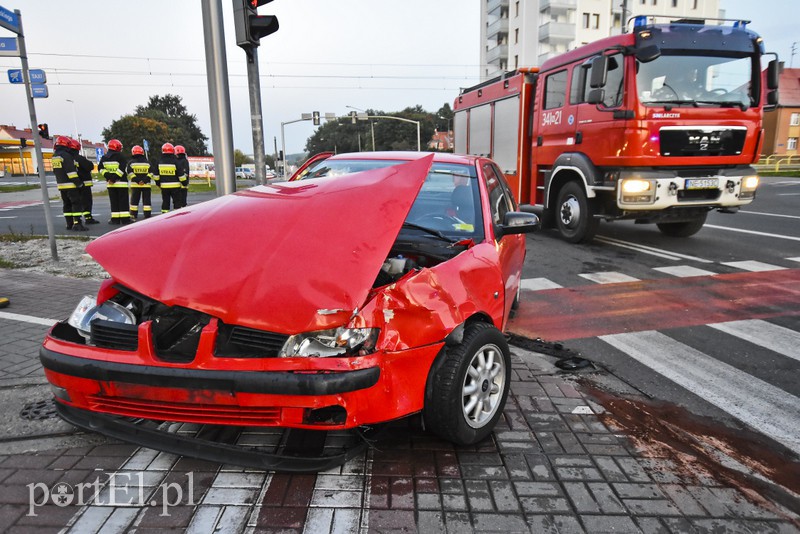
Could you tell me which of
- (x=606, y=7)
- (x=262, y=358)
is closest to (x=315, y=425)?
(x=262, y=358)

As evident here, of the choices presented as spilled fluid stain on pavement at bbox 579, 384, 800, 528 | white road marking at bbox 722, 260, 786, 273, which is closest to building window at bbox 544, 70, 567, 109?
white road marking at bbox 722, 260, 786, 273

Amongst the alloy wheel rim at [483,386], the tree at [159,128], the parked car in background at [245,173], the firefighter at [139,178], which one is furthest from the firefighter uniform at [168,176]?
the parked car in background at [245,173]

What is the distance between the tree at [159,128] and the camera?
5881 centimetres

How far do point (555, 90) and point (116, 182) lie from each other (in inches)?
380

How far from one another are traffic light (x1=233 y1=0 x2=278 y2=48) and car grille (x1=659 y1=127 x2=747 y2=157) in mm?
5712

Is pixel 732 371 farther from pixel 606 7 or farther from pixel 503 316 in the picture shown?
pixel 606 7

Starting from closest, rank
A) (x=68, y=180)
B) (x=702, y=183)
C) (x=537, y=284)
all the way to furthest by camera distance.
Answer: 1. (x=537, y=284)
2. (x=702, y=183)
3. (x=68, y=180)

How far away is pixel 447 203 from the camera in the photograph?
376cm

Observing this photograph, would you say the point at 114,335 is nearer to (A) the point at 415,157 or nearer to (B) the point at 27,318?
(A) the point at 415,157

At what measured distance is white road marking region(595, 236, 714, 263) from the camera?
323 inches

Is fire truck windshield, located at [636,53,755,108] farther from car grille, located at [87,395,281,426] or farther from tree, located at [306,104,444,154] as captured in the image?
tree, located at [306,104,444,154]

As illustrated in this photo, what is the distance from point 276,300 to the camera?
2314mm

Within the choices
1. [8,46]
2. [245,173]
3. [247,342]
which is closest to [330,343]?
[247,342]

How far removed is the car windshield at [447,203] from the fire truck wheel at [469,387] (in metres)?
0.81
